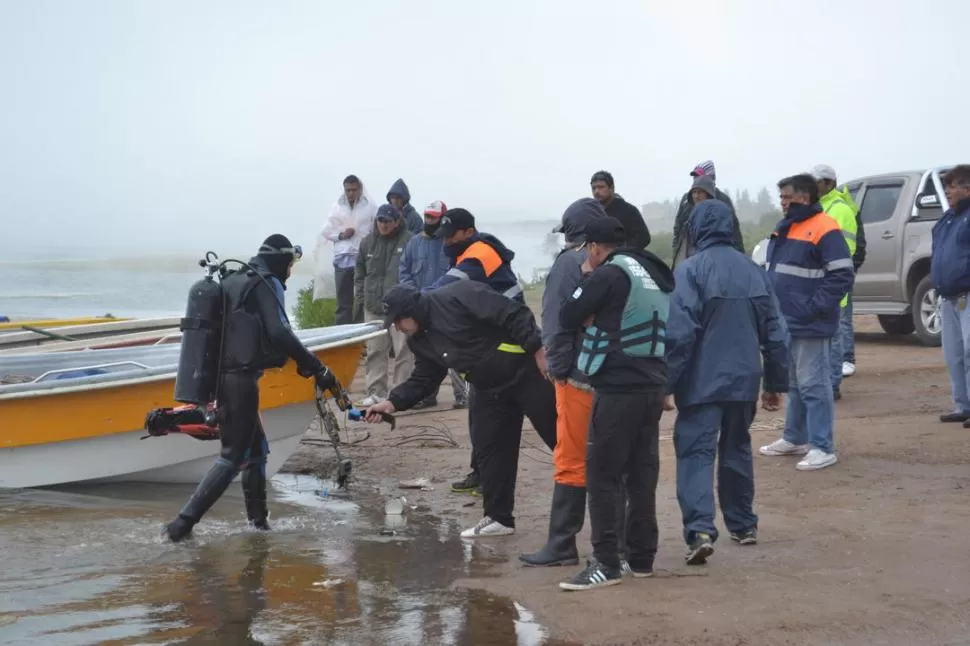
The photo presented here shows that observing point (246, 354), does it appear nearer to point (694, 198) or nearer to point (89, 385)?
point (89, 385)

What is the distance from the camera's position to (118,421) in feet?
31.4

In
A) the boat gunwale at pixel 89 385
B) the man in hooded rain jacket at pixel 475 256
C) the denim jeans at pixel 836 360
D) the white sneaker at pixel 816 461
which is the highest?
the man in hooded rain jacket at pixel 475 256

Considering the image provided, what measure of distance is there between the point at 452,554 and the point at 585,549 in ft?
2.49

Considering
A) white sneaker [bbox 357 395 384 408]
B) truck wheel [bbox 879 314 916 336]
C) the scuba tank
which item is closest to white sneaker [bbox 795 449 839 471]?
the scuba tank

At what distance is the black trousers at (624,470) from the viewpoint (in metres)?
6.08

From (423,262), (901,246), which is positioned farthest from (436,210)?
(901,246)

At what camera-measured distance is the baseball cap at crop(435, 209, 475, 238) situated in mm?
8000

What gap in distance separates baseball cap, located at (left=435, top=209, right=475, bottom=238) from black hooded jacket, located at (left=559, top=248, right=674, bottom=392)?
198cm

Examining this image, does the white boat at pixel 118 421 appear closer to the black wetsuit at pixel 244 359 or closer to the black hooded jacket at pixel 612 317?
the black wetsuit at pixel 244 359

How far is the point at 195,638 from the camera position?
5.98 meters

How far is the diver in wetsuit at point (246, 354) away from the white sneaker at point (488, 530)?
1.30 metres

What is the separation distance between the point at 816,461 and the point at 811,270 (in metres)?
1.30

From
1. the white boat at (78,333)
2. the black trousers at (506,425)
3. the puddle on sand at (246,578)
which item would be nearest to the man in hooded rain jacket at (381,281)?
the white boat at (78,333)

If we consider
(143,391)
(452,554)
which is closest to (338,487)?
(143,391)
